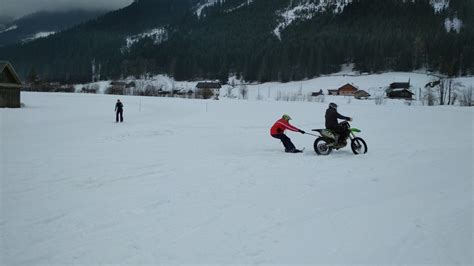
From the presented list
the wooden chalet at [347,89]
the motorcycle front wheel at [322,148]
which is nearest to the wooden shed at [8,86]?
the motorcycle front wheel at [322,148]

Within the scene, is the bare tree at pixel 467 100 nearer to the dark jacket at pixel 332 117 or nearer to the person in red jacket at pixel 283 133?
the dark jacket at pixel 332 117

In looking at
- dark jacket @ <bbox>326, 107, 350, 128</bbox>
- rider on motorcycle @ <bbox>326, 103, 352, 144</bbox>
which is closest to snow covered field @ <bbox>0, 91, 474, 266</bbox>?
rider on motorcycle @ <bbox>326, 103, 352, 144</bbox>

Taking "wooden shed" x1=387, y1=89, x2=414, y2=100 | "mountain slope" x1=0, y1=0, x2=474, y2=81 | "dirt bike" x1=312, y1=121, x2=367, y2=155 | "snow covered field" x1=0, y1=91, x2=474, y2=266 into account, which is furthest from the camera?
"mountain slope" x1=0, y1=0, x2=474, y2=81

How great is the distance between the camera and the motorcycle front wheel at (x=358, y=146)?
1284cm

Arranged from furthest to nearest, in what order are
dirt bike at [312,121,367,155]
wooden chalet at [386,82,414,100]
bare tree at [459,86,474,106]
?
wooden chalet at [386,82,414,100]
bare tree at [459,86,474,106]
dirt bike at [312,121,367,155]

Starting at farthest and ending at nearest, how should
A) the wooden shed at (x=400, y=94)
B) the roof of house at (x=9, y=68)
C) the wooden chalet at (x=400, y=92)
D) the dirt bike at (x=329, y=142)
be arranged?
1. the wooden shed at (x=400, y=94)
2. the wooden chalet at (x=400, y=92)
3. the roof of house at (x=9, y=68)
4. the dirt bike at (x=329, y=142)

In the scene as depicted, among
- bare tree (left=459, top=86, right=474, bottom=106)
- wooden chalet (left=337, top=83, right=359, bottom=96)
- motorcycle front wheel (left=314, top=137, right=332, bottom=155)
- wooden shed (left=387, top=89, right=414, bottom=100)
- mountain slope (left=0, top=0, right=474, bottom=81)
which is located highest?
mountain slope (left=0, top=0, right=474, bottom=81)

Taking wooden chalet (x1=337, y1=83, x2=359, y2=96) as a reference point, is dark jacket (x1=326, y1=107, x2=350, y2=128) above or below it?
below

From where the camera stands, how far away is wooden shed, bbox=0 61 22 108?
135ft

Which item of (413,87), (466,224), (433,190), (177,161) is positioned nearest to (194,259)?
(466,224)

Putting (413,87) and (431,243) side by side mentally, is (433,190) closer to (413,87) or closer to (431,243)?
(431,243)

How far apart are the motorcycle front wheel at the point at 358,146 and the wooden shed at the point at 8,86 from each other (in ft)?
135

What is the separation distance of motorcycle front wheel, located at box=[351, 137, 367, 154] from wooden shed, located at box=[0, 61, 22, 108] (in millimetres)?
41239

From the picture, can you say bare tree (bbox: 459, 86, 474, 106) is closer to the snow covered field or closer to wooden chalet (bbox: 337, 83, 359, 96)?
wooden chalet (bbox: 337, 83, 359, 96)
